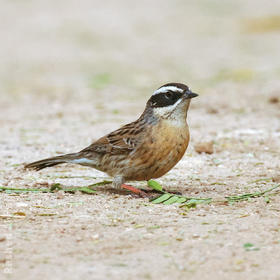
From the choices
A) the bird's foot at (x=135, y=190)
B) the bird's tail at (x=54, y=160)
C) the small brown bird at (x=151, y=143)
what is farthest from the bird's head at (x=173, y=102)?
the bird's tail at (x=54, y=160)

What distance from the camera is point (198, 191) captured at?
24.7 feet

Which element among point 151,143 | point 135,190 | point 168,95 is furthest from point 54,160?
point 168,95

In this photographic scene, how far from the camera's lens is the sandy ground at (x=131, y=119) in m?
5.24

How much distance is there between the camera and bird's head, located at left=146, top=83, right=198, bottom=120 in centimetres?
752

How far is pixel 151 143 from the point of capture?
24.1 ft

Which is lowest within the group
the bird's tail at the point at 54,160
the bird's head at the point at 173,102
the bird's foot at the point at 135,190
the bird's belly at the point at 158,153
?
the bird's foot at the point at 135,190

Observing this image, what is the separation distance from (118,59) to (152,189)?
10.7m

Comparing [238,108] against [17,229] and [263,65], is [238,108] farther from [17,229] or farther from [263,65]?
[17,229]

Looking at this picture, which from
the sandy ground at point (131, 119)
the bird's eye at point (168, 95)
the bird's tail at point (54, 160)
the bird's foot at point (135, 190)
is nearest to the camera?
the sandy ground at point (131, 119)

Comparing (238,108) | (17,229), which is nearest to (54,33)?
(238,108)

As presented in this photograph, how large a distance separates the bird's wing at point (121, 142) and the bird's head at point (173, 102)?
31cm

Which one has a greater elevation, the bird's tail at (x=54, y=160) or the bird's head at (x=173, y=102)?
the bird's head at (x=173, y=102)

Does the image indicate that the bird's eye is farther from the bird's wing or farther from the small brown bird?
the bird's wing

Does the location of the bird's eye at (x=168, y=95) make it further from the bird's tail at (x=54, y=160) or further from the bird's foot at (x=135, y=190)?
the bird's tail at (x=54, y=160)
